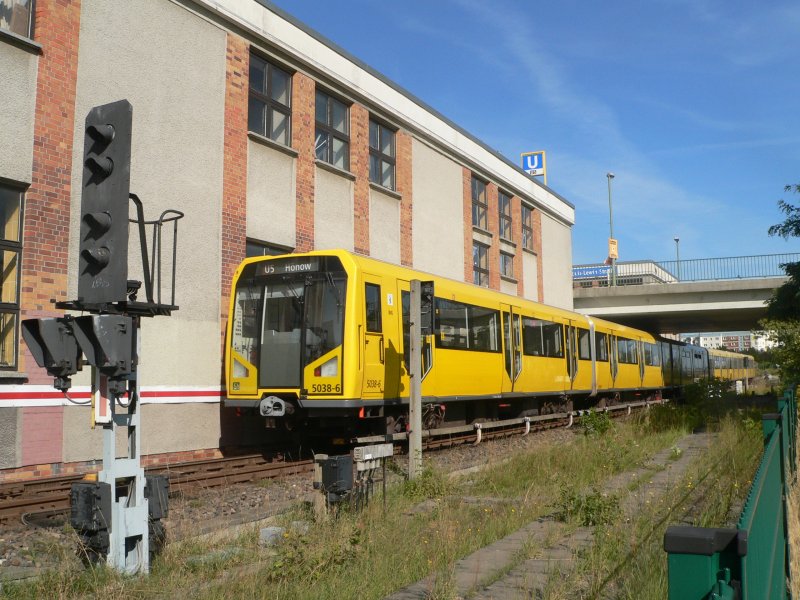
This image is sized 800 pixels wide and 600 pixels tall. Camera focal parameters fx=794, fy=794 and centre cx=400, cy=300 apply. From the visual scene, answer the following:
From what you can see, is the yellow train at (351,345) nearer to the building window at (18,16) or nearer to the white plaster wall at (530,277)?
the building window at (18,16)

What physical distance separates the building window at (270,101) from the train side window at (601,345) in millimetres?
11903

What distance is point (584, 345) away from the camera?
2277cm

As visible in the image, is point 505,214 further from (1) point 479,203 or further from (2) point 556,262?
(2) point 556,262

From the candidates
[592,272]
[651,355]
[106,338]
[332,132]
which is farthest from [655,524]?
[592,272]

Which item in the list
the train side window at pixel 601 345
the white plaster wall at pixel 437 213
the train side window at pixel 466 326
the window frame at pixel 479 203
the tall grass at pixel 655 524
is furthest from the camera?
the window frame at pixel 479 203

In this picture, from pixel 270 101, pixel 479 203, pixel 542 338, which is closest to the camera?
pixel 270 101

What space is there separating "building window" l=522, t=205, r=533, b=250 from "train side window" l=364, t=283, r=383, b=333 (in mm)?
17172

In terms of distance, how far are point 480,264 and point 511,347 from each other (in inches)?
331

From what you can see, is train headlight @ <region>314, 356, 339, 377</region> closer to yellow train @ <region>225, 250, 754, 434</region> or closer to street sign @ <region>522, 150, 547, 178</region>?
yellow train @ <region>225, 250, 754, 434</region>

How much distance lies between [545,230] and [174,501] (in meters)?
24.3

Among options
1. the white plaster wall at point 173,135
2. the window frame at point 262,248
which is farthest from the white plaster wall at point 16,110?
the window frame at point 262,248

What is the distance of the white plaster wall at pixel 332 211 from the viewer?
56.8ft

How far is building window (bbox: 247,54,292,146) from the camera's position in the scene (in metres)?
15.9

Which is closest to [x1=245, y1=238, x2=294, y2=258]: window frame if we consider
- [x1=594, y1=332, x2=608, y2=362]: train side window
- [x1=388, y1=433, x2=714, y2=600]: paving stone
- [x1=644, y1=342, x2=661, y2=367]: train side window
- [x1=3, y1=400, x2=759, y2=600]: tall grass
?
[x1=3, y1=400, x2=759, y2=600]: tall grass
